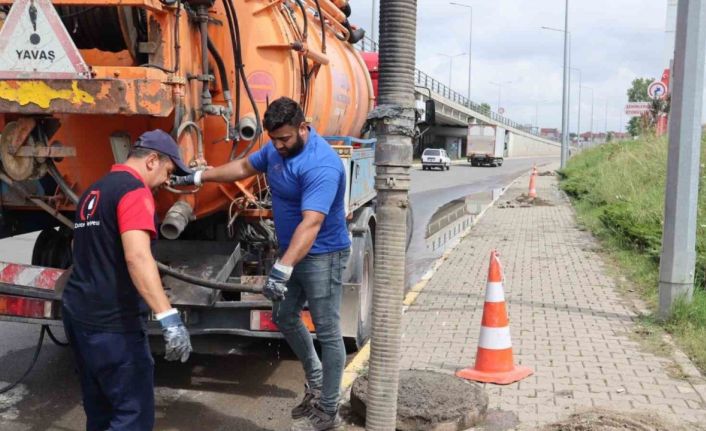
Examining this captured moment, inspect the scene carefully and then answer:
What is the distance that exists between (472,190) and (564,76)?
7495 millimetres

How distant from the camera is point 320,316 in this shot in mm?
4090

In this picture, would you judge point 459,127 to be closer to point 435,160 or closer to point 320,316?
point 435,160

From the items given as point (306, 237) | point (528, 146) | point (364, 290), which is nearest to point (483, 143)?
point (364, 290)

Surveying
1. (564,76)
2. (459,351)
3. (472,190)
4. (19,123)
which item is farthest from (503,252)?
(564,76)

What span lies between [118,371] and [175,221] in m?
1.36

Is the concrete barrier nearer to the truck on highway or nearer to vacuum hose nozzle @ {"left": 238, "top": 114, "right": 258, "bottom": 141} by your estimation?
the truck on highway

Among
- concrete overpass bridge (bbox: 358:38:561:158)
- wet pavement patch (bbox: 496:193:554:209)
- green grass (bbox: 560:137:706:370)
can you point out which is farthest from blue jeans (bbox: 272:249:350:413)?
concrete overpass bridge (bbox: 358:38:561:158)

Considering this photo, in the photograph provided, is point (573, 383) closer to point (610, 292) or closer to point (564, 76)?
point (610, 292)

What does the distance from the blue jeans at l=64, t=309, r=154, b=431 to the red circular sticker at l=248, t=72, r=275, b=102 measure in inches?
79.7

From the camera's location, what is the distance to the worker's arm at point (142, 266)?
301 cm

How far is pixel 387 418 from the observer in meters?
3.55

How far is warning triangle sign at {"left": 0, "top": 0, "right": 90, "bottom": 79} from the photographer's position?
12.6 feet

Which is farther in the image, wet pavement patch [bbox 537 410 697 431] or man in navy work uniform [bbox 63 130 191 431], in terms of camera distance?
wet pavement patch [bbox 537 410 697 431]

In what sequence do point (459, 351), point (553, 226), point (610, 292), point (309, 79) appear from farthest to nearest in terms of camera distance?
1. point (553, 226)
2. point (610, 292)
3. point (459, 351)
4. point (309, 79)
